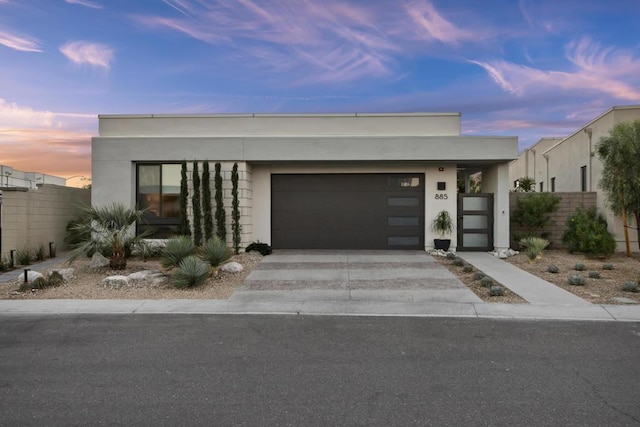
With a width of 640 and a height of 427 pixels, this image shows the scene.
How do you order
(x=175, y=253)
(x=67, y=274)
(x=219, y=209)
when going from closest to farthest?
1. (x=175, y=253)
2. (x=67, y=274)
3. (x=219, y=209)

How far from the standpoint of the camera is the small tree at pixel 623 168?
48.2ft

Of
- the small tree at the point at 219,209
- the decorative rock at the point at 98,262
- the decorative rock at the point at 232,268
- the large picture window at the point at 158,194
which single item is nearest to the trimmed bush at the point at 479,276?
the decorative rock at the point at 232,268

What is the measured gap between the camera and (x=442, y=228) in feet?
53.3

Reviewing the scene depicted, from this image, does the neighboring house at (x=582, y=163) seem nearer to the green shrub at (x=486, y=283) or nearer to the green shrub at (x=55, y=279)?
the green shrub at (x=486, y=283)

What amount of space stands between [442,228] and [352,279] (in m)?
5.85

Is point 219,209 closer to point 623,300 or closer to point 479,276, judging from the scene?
point 479,276

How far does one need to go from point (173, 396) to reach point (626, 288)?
9536 mm

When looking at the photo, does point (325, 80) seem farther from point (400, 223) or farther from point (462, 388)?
point (462, 388)

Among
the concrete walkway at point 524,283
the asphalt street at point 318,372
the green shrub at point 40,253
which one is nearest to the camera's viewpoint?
the asphalt street at point 318,372

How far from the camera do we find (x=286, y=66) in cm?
1578

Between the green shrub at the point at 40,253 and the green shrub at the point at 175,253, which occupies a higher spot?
the green shrub at the point at 175,253

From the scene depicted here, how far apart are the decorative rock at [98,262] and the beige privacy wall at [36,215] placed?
2690mm

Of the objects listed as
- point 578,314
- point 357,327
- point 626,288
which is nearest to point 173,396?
point 357,327

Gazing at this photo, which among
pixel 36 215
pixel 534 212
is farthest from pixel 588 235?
pixel 36 215
